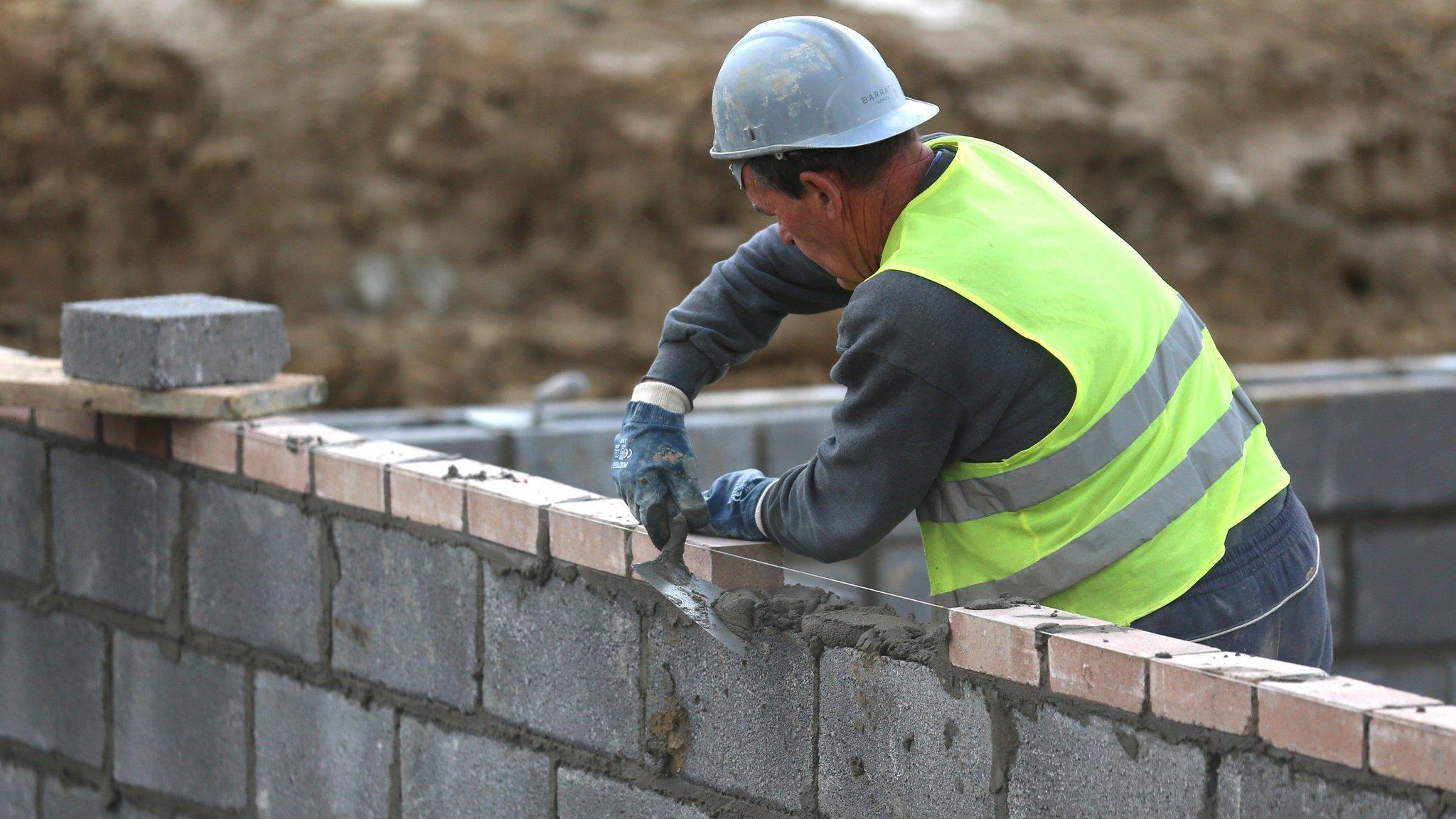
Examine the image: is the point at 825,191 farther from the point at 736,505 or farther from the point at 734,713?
the point at 734,713

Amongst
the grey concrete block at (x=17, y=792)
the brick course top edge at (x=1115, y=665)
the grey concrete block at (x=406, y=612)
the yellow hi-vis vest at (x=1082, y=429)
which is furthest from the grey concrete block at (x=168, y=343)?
the yellow hi-vis vest at (x=1082, y=429)

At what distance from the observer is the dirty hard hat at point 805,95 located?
2.43 m

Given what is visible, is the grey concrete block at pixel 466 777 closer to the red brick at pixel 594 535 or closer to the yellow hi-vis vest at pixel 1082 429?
the red brick at pixel 594 535

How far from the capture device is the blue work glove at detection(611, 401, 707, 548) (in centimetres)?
267

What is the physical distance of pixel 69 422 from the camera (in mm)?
3916

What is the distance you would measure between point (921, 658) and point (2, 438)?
2.75 metres

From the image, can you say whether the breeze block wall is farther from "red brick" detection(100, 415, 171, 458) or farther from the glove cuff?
the glove cuff

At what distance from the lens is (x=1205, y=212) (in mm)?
11227

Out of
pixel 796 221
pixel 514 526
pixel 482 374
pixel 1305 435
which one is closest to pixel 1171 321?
pixel 796 221

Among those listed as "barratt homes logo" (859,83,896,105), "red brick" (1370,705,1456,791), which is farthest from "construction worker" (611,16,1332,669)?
"red brick" (1370,705,1456,791)

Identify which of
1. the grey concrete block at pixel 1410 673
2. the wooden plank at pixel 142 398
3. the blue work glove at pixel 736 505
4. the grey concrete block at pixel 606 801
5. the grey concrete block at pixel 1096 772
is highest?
the wooden plank at pixel 142 398

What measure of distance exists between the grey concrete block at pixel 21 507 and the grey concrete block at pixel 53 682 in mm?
128

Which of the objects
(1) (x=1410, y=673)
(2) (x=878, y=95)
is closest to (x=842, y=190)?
(2) (x=878, y=95)

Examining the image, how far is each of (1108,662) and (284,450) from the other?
6.37 feet
